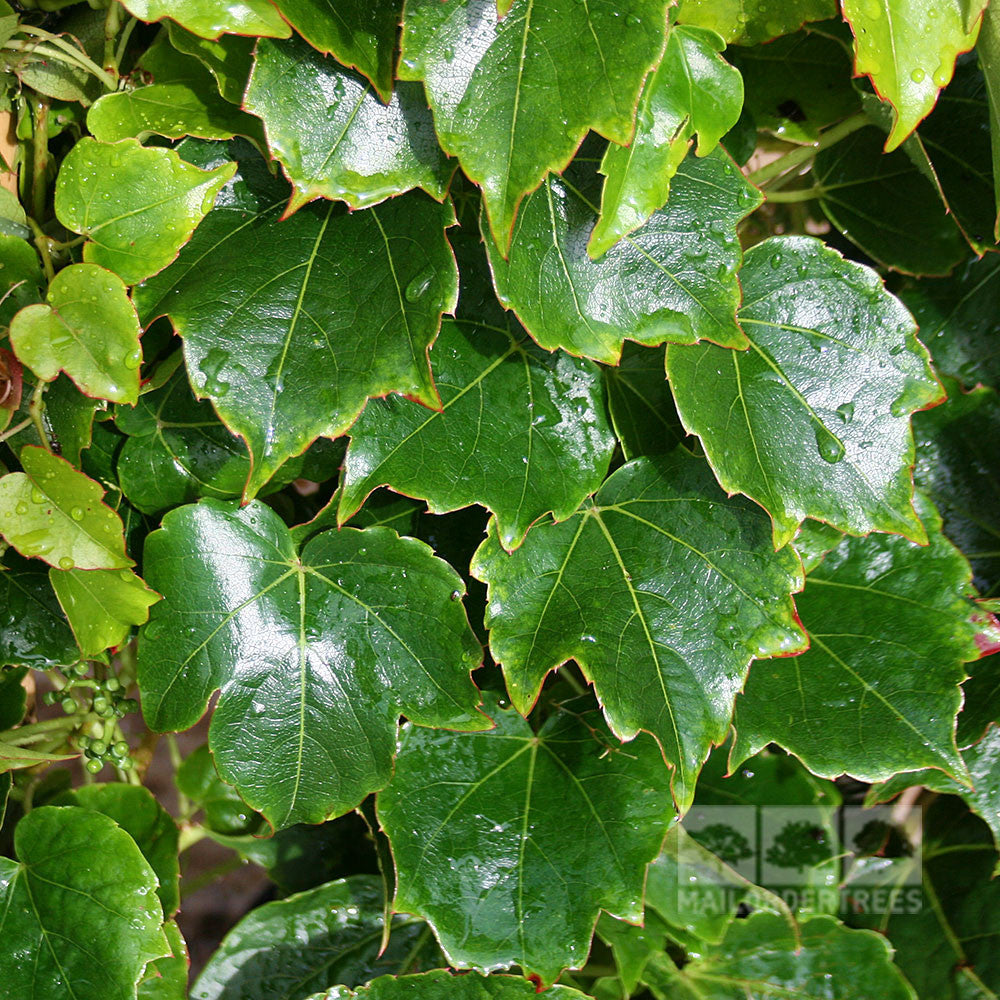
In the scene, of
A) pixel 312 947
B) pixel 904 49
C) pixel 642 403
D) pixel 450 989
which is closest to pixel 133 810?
pixel 312 947

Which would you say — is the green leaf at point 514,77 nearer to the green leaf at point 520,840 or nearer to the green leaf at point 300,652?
the green leaf at point 300,652

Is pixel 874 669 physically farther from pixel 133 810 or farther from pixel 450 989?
pixel 133 810

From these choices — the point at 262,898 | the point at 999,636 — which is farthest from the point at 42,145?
the point at 262,898

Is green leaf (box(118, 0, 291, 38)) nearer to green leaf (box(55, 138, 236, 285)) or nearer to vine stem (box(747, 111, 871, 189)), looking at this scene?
green leaf (box(55, 138, 236, 285))

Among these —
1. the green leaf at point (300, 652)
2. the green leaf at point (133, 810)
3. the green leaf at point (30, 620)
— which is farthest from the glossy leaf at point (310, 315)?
the green leaf at point (133, 810)

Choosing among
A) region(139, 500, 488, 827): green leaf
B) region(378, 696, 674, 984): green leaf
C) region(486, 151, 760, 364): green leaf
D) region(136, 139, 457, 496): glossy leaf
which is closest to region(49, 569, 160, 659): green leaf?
region(139, 500, 488, 827): green leaf

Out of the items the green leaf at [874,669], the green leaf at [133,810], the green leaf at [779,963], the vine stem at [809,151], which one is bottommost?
the green leaf at [779,963]

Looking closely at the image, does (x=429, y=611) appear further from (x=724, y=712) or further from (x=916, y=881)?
(x=916, y=881)
